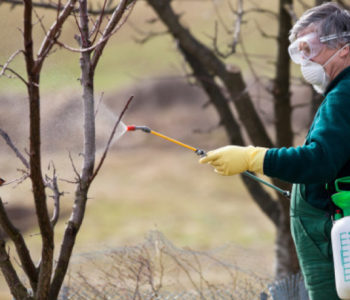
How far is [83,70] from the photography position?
2213 millimetres

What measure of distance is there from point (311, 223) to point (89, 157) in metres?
0.87

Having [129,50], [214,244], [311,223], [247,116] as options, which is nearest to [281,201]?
[247,116]

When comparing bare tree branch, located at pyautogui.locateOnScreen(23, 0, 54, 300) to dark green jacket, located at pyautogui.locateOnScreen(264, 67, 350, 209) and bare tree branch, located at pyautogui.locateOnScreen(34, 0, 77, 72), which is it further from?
dark green jacket, located at pyautogui.locateOnScreen(264, 67, 350, 209)

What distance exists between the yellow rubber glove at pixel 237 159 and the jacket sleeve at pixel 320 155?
35mm

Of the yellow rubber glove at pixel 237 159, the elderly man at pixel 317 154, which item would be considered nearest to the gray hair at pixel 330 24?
the elderly man at pixel 317 154

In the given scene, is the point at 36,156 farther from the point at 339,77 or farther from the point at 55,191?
the point at 339,77

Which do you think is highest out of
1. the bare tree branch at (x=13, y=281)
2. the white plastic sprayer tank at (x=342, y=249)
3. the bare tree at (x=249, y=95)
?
the bare tree at (x=249, y=95)

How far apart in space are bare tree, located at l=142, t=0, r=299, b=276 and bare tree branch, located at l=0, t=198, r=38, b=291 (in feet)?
8.35

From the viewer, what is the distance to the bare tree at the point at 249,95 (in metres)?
4.69

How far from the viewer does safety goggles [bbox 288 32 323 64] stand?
89.0 inches

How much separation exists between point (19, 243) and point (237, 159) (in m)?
0.82

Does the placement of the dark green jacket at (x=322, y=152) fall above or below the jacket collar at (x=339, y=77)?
below

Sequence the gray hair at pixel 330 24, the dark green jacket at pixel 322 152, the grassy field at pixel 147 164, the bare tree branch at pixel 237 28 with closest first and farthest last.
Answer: the dark green jacket at pixel 322 152 < the gray hair at pixel 330 24 < the grassy field at pixel 147 164 < the bare tree branch at pixel 237 28

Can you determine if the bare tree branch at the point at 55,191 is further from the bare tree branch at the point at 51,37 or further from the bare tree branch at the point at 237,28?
the bare tree branch at the point at 237,28
